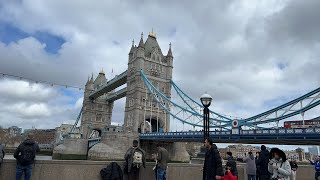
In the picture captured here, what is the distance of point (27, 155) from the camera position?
586 cm

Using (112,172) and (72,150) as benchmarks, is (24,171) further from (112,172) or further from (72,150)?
(72,150)

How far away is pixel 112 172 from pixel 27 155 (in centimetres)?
190

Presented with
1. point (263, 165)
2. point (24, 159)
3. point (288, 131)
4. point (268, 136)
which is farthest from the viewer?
point (268, 136)

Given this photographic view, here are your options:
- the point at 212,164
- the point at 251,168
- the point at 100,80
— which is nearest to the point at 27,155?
the point at 212,164

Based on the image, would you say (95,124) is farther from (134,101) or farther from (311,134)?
(311,134)

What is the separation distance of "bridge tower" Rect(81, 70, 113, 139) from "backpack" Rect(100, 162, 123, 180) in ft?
195

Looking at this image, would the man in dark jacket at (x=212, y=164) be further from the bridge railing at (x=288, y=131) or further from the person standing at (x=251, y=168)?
the bridge railing at (x=288, y=131)

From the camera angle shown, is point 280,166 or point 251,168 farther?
point 251,168

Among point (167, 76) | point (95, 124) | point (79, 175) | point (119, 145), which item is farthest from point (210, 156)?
point (95, 124)

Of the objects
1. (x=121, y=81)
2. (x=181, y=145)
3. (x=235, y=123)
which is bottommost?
(x=181, y=145)

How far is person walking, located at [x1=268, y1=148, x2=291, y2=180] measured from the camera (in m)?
4.82

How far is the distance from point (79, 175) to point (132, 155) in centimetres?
136

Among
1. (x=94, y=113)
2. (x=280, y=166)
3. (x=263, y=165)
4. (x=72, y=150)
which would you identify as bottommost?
(x=72, y=150)

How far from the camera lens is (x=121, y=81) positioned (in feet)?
179
